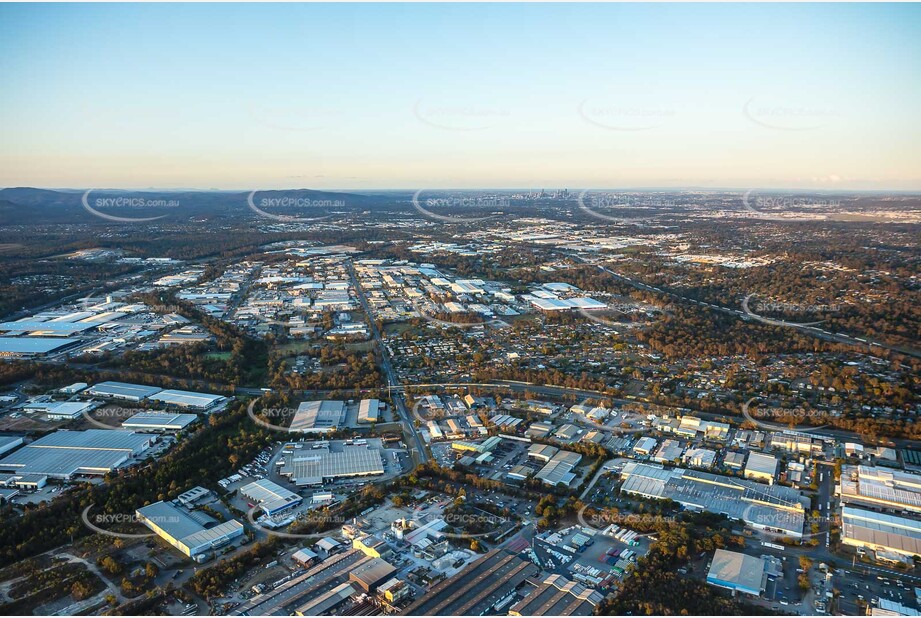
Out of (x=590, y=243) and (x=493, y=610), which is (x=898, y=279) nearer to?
(x=590, y=243)

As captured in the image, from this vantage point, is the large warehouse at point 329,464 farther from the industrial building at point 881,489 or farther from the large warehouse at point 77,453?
the industrial building at point 881,489

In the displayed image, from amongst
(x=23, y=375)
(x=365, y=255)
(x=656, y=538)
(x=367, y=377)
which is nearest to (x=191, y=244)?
(x=365, y=255)

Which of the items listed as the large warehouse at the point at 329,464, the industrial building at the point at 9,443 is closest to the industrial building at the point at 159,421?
the industrial building at the point at 9,443

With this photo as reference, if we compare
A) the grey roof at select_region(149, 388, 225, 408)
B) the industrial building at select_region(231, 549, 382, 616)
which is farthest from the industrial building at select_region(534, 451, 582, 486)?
the grey roof at select_region(149, 388, 225, 408)

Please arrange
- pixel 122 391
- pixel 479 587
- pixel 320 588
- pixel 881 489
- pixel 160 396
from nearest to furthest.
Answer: pixel 479 587
pixel 320 588
pixel 881 489
pixel 160 396
pixel 122 391

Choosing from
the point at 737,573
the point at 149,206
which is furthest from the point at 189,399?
the point at 149,206

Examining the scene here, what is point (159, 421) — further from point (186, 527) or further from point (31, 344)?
point (31, 344)
